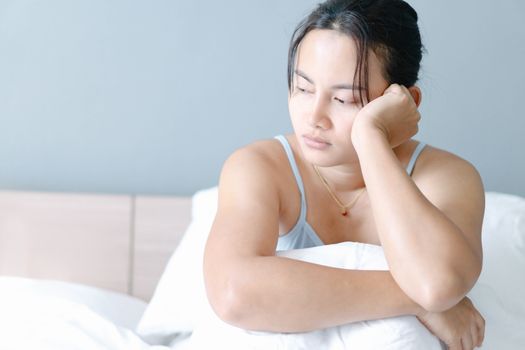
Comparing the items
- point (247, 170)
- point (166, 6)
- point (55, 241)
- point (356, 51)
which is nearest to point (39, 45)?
point (166, 6)

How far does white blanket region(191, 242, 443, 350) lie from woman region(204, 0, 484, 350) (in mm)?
21

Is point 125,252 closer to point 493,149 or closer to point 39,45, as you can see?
point 39,45

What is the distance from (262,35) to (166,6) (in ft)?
0.99

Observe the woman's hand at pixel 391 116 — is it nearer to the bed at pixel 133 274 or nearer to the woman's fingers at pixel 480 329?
the bed at pixel 133 274

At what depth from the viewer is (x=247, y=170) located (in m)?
1.50

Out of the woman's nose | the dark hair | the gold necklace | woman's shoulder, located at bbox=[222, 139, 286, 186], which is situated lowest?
the gold necklace

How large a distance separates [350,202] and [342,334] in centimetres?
40

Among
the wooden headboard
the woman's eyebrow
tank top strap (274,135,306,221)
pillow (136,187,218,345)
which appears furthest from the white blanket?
the wooden headboard

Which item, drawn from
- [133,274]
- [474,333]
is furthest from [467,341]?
[133,274]

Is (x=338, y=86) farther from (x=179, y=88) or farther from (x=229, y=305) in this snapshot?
(x=179, y=88)

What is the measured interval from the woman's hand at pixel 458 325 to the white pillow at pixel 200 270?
0.24 metres

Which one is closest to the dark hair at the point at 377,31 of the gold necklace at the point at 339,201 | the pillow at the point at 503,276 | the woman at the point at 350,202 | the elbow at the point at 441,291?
the woman at the point at 350,202

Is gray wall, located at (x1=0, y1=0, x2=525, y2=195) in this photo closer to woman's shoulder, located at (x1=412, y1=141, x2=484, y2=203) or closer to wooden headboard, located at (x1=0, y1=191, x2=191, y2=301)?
wooden headboard, located at (x1=0, y1=191, x2=191, y2=301)

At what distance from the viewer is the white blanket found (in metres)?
1.27
